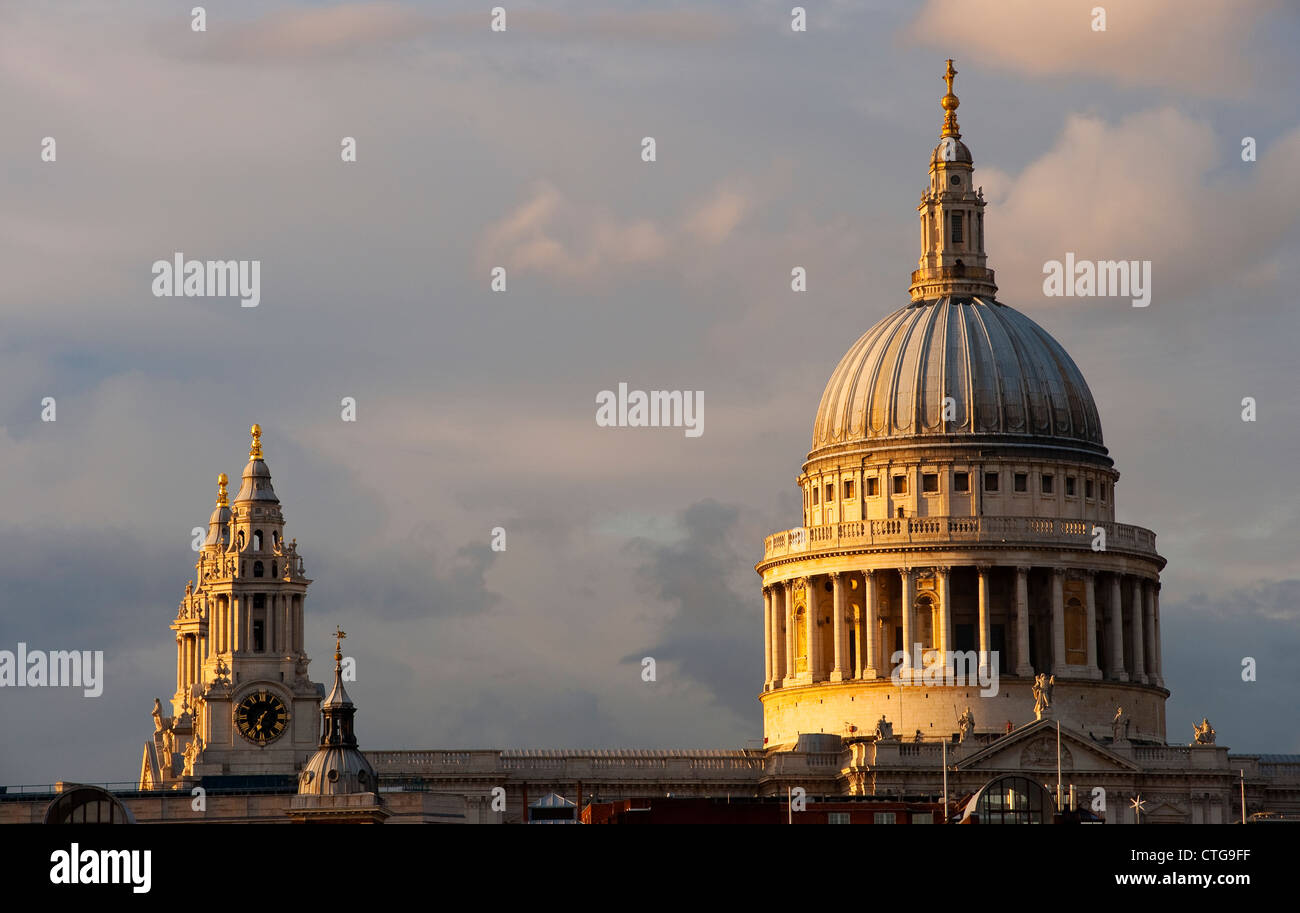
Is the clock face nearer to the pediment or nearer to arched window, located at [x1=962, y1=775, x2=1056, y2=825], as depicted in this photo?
the pediment

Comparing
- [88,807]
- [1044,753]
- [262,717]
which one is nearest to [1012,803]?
[1044,753]

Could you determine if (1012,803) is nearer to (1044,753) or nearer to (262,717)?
(1044,753)

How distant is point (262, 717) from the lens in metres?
198

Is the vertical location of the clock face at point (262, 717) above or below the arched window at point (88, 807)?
above

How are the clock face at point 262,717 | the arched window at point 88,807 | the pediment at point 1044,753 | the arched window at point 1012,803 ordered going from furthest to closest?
the clock face at point 262,717 → the pediment at point 1044,753 → the arched window at point 1012,803 → the arched window at point 88,807

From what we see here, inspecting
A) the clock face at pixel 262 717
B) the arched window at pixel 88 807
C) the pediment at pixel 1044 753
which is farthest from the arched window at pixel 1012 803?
the clock face at pixel 262 717

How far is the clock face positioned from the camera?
649 feet

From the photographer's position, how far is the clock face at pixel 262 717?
198 m

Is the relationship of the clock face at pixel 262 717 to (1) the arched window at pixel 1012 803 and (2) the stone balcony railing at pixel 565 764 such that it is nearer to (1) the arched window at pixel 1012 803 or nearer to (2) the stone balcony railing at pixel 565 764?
(2) the stone balcony railing at pixel 565 764

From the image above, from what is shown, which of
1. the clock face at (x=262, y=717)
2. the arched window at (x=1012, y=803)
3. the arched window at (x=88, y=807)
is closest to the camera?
the arched window at (x=88, y=807)

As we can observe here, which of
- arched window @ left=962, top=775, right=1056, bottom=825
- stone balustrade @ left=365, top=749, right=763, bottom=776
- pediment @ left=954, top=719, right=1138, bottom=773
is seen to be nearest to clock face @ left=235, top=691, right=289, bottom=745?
stone balustrade @ left=365, top=749, right=763, bottom=776
